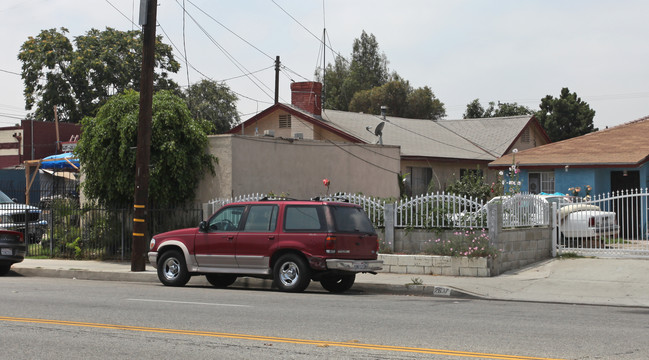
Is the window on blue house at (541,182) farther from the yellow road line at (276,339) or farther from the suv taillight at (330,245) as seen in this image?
the yellow road line at (276,339)

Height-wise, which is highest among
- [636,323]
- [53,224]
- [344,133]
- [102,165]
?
[344,133]

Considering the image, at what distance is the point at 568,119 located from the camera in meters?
58.8

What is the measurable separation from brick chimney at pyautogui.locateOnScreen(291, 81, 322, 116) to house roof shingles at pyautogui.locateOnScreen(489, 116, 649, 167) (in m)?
10.5

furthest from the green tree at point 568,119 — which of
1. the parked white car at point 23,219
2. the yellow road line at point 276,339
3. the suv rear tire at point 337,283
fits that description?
the yellow road line at point 276,339

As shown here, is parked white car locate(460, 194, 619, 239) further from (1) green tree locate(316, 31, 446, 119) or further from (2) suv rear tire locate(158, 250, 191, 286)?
(1) green tree locate(316, 31, 446, 119)

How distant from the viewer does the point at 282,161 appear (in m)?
22.8

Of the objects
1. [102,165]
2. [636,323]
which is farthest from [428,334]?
[102,165]

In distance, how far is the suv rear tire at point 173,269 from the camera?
15.3 m

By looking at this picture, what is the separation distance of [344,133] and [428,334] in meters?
24.9

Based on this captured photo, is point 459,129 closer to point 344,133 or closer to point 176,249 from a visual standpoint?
point 344,133

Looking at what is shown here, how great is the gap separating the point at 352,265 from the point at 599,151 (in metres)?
16.1

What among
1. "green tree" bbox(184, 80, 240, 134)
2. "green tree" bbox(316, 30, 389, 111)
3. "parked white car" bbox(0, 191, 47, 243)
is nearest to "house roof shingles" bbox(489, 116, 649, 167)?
"parked white car" bbox(0, 191, 47, 243)

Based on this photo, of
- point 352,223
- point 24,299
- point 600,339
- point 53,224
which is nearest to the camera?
point 600,339

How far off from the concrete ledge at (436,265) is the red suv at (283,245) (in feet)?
8.01
